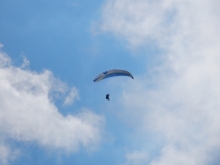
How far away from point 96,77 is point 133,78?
1021cm

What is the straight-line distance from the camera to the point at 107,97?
143 metres

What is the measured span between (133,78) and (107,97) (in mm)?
10219

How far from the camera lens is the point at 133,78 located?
138500 mm

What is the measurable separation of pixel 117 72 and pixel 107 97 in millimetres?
8468

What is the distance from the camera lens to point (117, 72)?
140 metres

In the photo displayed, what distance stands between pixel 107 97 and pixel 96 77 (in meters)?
7.98

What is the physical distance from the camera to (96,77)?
139 metres
